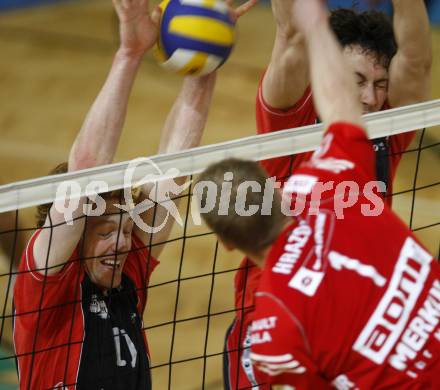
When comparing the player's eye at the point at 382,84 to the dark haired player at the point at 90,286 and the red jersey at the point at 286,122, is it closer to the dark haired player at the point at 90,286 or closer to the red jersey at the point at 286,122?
the red jersey at the point at 286,122

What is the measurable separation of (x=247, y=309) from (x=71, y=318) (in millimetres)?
634

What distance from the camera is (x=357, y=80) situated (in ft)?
11.8

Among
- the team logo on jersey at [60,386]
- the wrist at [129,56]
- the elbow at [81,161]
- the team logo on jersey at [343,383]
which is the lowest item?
the team logo on jersey at [60,386]

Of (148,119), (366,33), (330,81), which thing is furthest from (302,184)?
(148,119)

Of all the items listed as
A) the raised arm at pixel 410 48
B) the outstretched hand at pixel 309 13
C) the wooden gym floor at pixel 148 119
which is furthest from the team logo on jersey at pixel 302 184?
the wooden gym floor at pixel 148 119

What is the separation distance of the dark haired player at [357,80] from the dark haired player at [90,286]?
0.42 metres

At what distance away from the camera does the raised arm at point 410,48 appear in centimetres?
351

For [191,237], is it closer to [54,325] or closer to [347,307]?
[54,325]

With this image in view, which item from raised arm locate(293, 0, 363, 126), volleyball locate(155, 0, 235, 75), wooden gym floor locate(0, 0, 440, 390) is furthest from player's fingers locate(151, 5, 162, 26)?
wooden gym floor locate(0, 0, 440, 390)

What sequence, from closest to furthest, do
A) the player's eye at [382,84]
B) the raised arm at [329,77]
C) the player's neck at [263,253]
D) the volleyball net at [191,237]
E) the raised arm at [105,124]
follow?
the player's neck at [263,253] → the raised arm at [329,77] → the raised arm at [105,124] → the volleyball net at [191,237] → the player's eye at [382,84]

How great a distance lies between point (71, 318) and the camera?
3277 mm

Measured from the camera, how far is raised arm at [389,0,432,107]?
11.5 feet

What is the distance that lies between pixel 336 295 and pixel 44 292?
1099mm

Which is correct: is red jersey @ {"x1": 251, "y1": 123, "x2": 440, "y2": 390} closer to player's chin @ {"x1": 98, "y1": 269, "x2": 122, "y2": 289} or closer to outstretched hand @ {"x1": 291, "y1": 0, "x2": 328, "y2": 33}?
outstretched hand @ {"x1": 291, "y1": 0, "x2": 328, "y2": 33}
